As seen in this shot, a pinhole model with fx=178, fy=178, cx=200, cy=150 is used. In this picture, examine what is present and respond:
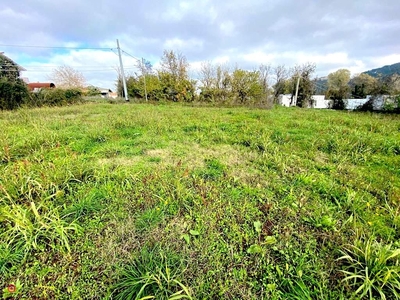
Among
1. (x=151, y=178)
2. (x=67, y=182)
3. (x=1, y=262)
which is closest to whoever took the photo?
(x=1, y=262)

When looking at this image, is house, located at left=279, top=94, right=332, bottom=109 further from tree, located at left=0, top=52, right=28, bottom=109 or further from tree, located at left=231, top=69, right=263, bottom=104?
tree, located at left=0, top=52, right=28, bottom=109

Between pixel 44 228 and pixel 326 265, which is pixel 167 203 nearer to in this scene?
pixel 44 228

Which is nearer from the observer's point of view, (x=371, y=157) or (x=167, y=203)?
(x=167, y=203)

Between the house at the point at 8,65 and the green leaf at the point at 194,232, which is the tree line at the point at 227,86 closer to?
the house at the point at 8,65

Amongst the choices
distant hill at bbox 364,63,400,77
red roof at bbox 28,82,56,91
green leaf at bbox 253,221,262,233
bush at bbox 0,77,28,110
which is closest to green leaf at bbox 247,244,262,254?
green leaf at bbox 253,221,262,233

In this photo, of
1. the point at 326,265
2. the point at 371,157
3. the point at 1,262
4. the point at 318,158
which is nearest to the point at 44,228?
the point at 1,262

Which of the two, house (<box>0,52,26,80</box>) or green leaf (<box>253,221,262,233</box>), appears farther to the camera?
house (<box>0,52,26,80</box>)

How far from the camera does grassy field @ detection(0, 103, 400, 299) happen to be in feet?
3.92

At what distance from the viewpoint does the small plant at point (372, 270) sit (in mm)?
1107

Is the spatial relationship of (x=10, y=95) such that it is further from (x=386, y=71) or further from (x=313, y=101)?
(x=386, y=71)

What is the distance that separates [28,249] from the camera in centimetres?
136

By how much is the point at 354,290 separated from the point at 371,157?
282 centimetres

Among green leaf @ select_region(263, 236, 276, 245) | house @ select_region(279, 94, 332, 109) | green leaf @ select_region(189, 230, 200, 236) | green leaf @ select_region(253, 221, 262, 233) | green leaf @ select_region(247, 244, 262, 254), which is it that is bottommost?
green leaf @ select_region(247, 244, 262, 254)

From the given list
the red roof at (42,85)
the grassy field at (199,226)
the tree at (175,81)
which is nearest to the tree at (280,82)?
the tree at (175,81)
